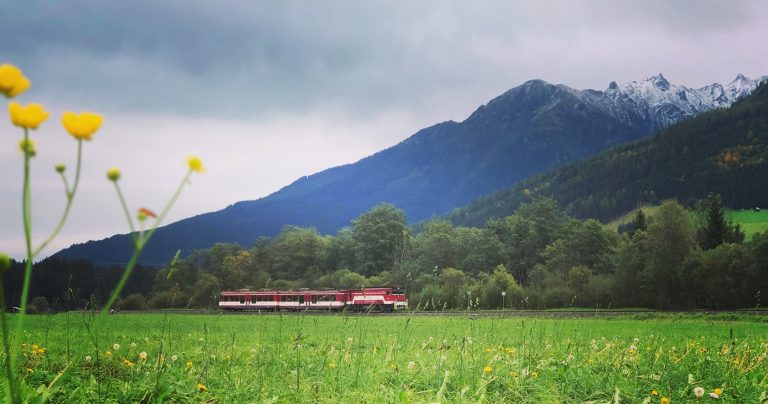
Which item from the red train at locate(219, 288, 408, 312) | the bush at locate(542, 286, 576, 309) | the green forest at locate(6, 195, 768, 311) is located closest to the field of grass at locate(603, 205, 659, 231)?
the green forest at locate(6, 195, 768, 311)

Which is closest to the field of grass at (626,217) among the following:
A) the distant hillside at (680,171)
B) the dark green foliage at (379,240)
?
the distant hillside at (680,171)

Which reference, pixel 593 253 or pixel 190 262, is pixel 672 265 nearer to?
pixel 593 253

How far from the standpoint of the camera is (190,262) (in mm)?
83312

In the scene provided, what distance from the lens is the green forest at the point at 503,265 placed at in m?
40.0

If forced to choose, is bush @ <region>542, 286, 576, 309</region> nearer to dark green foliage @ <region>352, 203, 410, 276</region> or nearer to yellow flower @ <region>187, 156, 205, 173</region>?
dark green foliage @ <region>352, 203, 410, 276</region>

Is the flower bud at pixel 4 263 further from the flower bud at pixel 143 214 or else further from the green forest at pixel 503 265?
the green forest at pixel 503 265

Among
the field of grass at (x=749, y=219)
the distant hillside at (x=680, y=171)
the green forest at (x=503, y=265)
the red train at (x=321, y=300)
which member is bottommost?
the red train at (x=321, y=300)

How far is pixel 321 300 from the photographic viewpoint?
44.7 metres

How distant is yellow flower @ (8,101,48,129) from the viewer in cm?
110

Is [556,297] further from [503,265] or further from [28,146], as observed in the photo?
[28,146]

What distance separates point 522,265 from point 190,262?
48980 millimetres

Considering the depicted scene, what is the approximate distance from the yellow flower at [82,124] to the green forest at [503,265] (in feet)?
112

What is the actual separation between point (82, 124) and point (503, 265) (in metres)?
66.1

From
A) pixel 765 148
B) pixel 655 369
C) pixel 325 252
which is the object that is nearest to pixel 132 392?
pixel 655 369
